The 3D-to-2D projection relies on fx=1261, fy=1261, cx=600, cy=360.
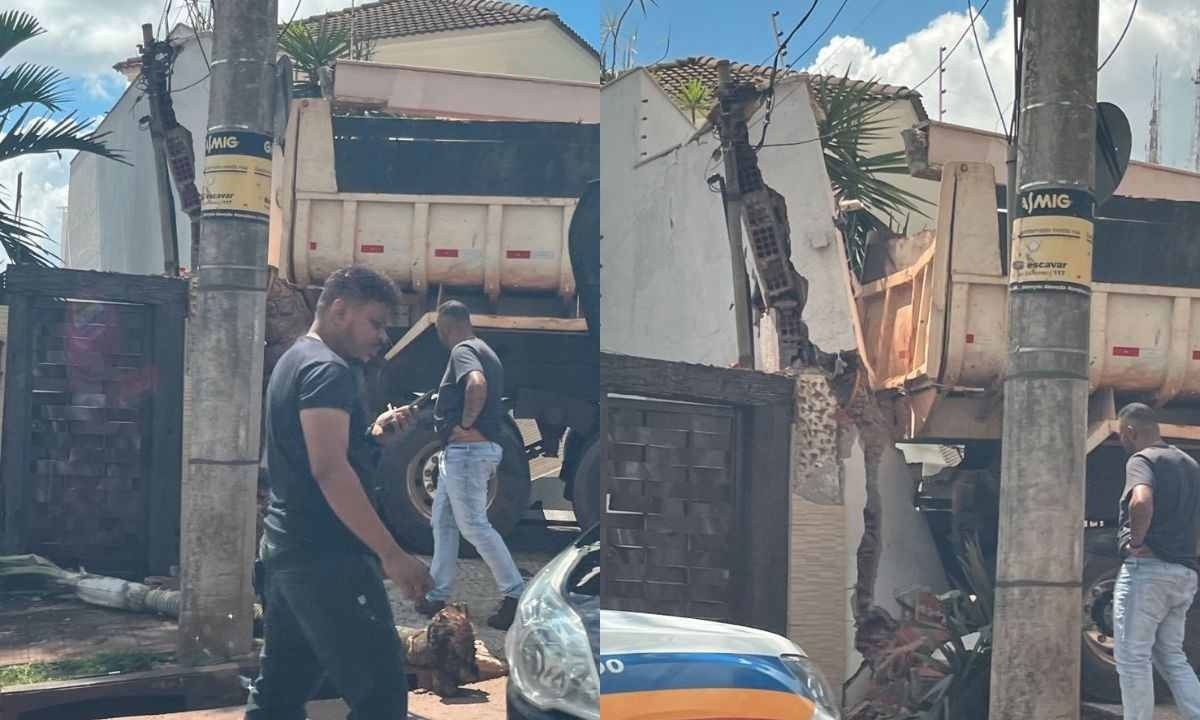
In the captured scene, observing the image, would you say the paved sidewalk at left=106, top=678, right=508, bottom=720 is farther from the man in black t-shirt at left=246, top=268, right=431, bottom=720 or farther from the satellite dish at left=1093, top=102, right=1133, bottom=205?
the satellite dish at left=1093, top=102, right=1133, bottom=205

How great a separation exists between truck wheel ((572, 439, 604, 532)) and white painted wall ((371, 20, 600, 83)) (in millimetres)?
750

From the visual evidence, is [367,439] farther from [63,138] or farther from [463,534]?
[63,138]

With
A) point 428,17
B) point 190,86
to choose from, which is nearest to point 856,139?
point 428,17

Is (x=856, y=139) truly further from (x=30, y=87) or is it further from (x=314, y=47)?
(x=30, y=87)

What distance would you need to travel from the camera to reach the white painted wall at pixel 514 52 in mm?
2514

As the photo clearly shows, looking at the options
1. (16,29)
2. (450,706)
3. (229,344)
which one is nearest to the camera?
(450,706)

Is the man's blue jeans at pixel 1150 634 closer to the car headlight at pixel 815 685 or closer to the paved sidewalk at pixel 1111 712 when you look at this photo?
the paved sidewalk at pixel 1111 712

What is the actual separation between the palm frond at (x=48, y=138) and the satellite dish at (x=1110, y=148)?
7.17ft

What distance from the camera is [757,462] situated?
2.00m

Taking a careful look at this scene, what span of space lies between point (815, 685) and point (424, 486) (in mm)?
913

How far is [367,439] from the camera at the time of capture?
2562 millimetres

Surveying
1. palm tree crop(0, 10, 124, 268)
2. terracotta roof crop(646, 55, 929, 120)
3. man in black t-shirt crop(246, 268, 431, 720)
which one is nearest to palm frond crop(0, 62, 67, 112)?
palm tree crop(0, 10, 124, 268)

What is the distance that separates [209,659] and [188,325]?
2.47 ft

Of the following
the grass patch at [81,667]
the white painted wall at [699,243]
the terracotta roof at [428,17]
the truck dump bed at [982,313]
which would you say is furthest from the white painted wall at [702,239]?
the grass patch at [81,667]
